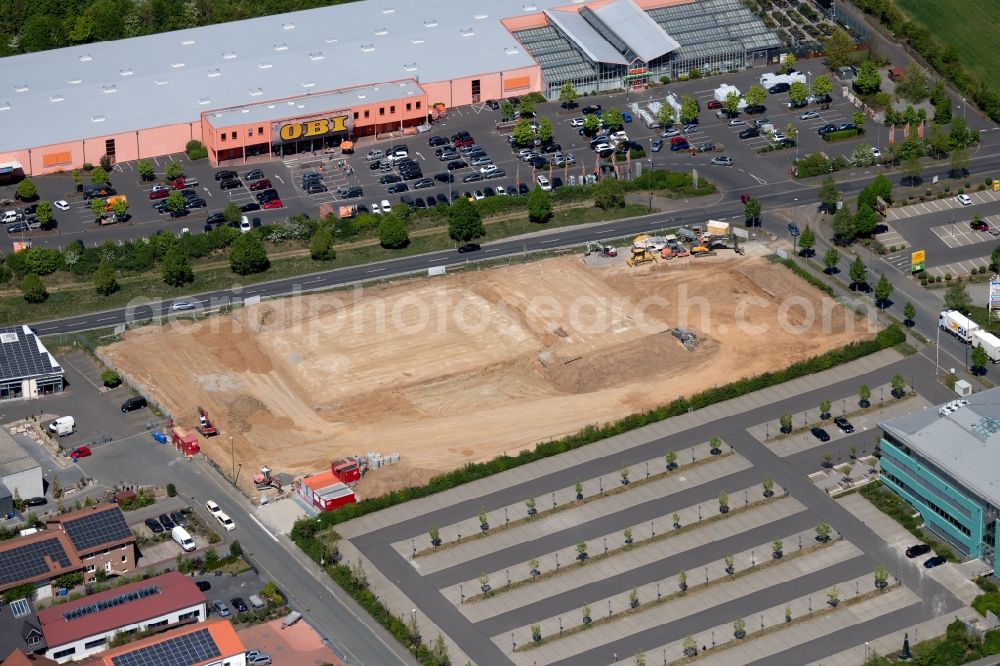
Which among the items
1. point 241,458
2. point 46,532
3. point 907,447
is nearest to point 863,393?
point 907,447

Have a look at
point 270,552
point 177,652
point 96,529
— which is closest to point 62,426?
point 96,529

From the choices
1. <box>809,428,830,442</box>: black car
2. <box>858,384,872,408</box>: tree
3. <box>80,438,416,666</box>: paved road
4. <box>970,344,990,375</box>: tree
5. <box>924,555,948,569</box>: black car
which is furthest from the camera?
<box>970,344,990,375</box>: tree

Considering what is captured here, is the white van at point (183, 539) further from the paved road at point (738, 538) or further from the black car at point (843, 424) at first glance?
the black car at point (843, 424)

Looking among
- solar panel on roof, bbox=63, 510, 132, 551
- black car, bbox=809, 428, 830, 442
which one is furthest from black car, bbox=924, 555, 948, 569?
solar panel on roof, bbox=63, 510, 132, 551

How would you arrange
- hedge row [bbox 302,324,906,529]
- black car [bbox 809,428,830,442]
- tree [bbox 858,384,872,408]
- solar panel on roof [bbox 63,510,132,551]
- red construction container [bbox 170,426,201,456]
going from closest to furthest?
solar panel on roof [bbox 63,510,132,551] → hedge row [bbox 302,324,906,529] → red construction container [bbox 170,426,201,456] → black car [bbox 809,428,830,442] → tree [bbox 858,384,872,408]

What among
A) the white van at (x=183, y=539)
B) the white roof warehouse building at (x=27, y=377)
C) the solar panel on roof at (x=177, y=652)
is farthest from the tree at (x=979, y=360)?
the white roof warehouse building at (x=27, y=377)

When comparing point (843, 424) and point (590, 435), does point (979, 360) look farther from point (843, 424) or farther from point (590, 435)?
point (590, 435)

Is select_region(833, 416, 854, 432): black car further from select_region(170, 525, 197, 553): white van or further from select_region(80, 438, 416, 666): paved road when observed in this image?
select_region(170, 525, 197, 553): white van

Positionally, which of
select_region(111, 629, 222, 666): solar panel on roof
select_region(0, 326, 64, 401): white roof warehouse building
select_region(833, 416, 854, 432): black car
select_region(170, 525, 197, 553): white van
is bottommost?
select_region(170, 525, 197, 553): white van
